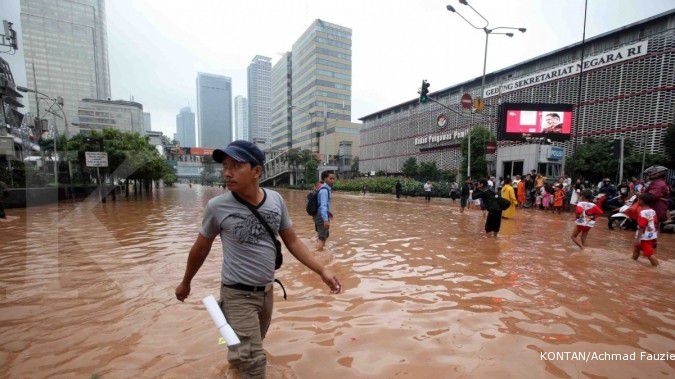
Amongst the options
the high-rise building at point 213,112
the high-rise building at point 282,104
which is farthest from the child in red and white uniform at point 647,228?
the high-rise building at point 213,112

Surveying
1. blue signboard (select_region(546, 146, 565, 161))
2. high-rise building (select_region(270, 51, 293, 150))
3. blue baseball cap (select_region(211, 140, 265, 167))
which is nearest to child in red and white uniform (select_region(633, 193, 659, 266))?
blue baseball cap (select_region(211, 140, 265, 167))

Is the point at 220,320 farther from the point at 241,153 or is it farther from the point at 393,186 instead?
the point at 393,186

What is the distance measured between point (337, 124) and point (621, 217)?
70.1m

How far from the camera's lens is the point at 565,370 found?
2.64 m

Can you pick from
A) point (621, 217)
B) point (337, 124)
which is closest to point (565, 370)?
point (621, 217)

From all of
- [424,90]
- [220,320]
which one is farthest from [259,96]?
[220,320]

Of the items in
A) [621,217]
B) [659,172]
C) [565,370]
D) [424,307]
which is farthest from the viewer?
[621,217]

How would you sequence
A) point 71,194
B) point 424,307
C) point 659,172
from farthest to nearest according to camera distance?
point 71,194 → point 659,172 → point 424,307

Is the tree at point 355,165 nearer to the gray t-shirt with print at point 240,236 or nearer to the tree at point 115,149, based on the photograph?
the tree at point 115,149

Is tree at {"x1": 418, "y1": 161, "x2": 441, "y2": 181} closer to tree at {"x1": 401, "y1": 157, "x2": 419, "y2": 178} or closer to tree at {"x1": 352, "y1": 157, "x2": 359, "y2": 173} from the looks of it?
tree at {"x1": 401, "y1": 157, "x2": 419, "y2": 178}

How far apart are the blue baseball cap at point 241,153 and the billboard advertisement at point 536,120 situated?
26.6m

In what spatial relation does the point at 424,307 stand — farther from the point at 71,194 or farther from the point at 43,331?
the point at 71,194

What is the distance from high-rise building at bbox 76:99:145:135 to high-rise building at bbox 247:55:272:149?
50.0 m

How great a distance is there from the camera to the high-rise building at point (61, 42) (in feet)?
52.1
